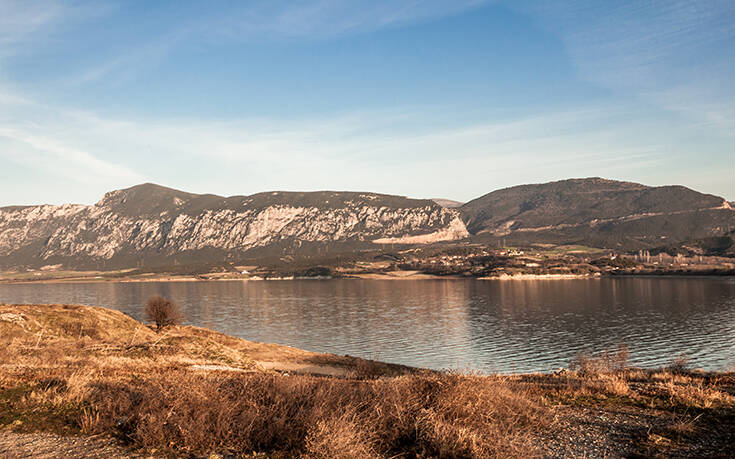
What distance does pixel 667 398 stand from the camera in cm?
1582

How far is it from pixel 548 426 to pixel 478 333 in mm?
69577

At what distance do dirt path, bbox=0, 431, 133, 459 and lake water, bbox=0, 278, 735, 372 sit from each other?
112 ft

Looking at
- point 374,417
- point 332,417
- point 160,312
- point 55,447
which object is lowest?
point 160,312

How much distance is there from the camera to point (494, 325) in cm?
8794

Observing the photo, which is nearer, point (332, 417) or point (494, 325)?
point (332, 417)

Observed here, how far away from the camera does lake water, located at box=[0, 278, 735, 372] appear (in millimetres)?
61594

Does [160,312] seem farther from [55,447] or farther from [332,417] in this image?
[332,417]

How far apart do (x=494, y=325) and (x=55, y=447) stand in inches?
3269

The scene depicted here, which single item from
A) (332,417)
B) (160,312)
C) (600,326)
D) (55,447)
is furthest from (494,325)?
(55,447)

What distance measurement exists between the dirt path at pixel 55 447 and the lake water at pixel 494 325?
34067 millimetres

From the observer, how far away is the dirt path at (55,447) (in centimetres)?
1069

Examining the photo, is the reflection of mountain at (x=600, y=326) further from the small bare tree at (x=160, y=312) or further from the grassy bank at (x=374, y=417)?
the grassy bank at (x=374, y=417)

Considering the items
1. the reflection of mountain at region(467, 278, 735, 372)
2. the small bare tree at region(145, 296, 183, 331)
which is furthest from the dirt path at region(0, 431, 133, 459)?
the small bare tree at region(145, 296, 183, 331)

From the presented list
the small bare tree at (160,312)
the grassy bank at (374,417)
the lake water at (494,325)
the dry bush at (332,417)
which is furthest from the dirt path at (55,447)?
the small bare tree at (160,312)
